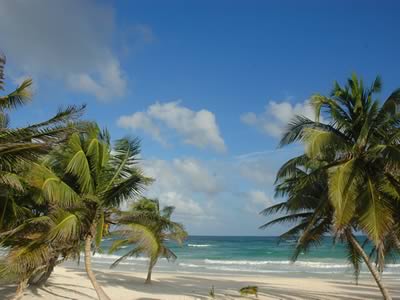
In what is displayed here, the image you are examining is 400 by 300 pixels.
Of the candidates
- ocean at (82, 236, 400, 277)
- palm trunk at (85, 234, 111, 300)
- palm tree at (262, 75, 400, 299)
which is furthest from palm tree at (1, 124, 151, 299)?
ocean at (82, 236, 400, 277)

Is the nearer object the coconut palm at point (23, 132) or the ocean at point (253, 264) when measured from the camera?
the coconut palm at point (23, 132)

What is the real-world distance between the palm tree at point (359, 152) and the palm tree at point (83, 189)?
4.13 metres

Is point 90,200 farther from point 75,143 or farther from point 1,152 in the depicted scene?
point 1,152

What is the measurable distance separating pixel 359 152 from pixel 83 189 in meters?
6.52

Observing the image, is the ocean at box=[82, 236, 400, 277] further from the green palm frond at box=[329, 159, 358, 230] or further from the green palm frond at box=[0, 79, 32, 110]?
the green palm frond at box=[0, 79, 32, 110]

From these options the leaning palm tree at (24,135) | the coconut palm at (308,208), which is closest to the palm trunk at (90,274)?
the leaning palm tree at (24,135)

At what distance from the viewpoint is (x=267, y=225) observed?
494 inches

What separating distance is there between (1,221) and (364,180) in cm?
857

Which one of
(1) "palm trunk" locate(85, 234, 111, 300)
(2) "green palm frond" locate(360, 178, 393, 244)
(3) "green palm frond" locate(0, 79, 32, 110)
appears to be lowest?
(1) "palm trunk" locate(85, 234, 111, 300)

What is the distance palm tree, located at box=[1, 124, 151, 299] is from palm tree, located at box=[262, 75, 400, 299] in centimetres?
413

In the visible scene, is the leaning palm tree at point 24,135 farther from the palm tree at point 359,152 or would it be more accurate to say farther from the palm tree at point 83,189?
the palm tree at point 359,152

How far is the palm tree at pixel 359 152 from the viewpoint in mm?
8523

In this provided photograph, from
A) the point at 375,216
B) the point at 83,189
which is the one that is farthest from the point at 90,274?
the point at 375,216

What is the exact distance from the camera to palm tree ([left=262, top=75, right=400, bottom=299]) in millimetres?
8523
